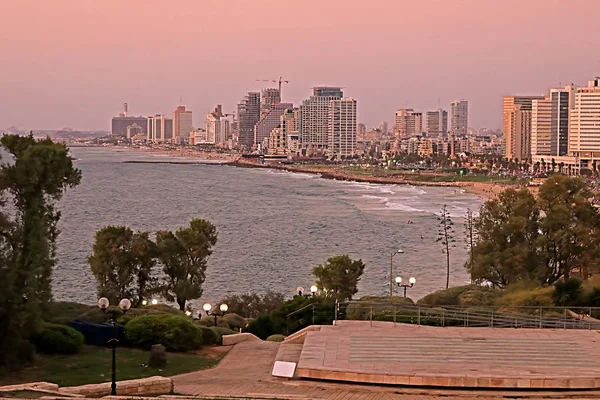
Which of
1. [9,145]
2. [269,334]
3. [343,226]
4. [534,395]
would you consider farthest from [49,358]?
[343,226]

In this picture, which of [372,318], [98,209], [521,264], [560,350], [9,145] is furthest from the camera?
[98,209]

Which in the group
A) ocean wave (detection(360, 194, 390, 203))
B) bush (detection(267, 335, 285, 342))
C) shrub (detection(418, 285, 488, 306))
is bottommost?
ocean wave (detection(360, 194, 390, 203))

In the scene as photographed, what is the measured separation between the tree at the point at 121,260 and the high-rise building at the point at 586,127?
139480 millimetres

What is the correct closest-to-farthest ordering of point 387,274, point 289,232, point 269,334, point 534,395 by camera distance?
point 534,395, point 269,334, point 387,274, point 289,232

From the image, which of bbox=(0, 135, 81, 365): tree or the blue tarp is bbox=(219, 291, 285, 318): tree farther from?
bbox=(0, 135, 81, 365): tree

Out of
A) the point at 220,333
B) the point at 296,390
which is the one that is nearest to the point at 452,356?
the point at 296,390

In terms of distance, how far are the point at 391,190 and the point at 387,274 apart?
7806 centimetres

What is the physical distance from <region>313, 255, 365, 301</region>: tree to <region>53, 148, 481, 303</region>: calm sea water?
19.9 ft

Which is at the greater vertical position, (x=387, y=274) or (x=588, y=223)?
(x=588, y=223)

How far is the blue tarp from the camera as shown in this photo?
16.7 metres

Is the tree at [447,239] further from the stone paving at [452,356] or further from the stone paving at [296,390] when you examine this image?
the stone paving at [296,390]

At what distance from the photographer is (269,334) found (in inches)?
796

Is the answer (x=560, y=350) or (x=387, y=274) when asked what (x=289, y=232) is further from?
(x=560, y=350)

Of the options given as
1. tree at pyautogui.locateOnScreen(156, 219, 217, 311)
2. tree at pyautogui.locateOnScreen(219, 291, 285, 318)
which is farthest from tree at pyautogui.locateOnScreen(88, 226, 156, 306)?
tree at pyautogui.locateOnScreen(219, 291, 285, 318)
